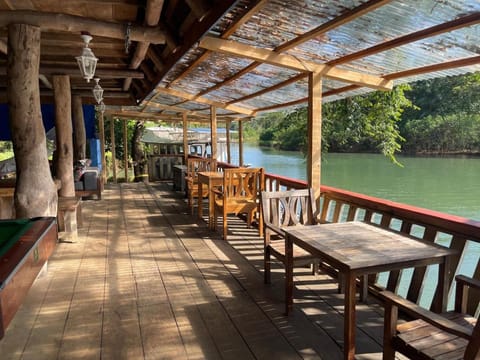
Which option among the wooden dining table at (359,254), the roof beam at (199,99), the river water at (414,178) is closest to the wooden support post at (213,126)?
the roof beam at (199,99)

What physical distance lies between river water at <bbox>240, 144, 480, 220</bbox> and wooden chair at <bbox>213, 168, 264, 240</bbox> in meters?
8.09

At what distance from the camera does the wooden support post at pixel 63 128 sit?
5.07m

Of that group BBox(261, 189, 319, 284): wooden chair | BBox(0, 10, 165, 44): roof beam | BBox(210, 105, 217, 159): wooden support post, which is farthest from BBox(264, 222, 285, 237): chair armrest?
BBox(210, 105, 217, 159): wooden support post

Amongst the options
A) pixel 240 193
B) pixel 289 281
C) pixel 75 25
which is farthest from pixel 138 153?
pixel 289 281

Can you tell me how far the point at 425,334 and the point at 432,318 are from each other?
232mm

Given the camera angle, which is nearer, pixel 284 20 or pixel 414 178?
pixel 284 20

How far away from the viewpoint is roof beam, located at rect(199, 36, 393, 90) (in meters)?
3.32

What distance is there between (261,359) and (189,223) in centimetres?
356

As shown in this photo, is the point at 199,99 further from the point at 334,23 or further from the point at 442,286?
the point at 442,286

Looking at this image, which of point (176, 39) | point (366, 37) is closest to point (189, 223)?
point (176, 39)

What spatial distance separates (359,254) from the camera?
205 centimetres

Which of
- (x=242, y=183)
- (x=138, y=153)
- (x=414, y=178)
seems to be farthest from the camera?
(x=414, y=178)

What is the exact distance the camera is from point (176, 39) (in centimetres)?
356

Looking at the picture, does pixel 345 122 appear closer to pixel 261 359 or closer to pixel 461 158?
pixel 261 359
